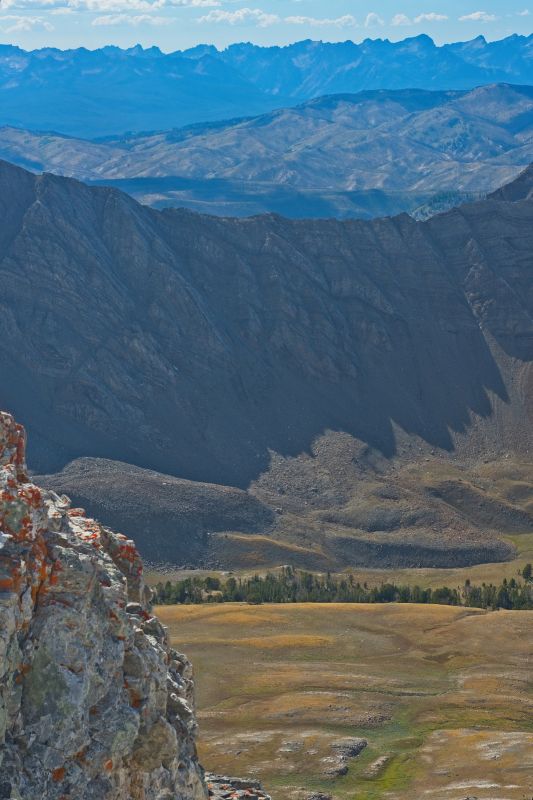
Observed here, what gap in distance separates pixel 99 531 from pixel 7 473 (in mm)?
5546

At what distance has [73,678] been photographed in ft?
107

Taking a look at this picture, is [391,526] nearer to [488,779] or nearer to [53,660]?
[488,779]

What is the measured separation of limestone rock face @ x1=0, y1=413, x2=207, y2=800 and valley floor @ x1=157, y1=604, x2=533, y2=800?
41458mm

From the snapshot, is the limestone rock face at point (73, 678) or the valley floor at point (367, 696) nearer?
the limestone rock face at point (73, 678)

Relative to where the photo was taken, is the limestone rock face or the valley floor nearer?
the limestone rock face

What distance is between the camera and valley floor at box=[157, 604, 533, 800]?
80188 millimetres

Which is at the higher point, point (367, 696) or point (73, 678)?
point (73, 678)

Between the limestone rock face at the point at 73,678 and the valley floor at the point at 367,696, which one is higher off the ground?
A: the limestone rock face at the point at 73,678

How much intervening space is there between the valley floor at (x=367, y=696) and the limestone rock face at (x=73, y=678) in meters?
41.5

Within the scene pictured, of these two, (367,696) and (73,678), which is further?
(367,696)

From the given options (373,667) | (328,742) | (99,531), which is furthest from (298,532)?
(99,531)

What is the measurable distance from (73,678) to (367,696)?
2807 inches

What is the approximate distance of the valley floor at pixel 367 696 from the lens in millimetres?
80188

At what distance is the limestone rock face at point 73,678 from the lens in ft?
103
